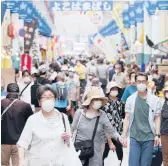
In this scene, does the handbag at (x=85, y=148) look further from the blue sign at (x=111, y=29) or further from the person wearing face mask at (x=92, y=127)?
the blue sign at (x=111, y=29)

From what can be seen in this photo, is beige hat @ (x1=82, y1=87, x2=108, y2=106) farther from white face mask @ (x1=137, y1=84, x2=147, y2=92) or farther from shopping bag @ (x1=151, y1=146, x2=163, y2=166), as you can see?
shopping bag @ (x1=151, y1=146, x2=163, y2=166)

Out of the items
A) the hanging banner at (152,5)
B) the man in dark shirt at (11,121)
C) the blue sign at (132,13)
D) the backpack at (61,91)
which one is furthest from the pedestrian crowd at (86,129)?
the blue sign at (132,13)

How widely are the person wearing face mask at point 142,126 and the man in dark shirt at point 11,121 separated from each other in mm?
1405

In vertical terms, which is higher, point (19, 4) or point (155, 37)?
point (19, 4)

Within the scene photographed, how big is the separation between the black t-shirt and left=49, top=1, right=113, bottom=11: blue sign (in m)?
23.6

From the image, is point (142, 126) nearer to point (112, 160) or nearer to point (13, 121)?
point (112, 160)

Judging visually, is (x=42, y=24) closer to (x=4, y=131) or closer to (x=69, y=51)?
(x=4, y=131)

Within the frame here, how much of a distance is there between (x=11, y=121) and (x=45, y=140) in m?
2.11

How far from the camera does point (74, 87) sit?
14180 mm

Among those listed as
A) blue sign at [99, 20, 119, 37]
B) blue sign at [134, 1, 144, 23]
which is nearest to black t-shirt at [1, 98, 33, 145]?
blue sign at [134, 1, 144, 23]

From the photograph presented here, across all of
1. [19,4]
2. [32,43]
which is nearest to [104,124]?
[19,4]

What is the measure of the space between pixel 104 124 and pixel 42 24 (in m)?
28.1

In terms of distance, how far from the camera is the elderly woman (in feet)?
18.0

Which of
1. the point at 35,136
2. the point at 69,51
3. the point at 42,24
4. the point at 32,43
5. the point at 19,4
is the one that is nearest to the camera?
the point at 35,136
